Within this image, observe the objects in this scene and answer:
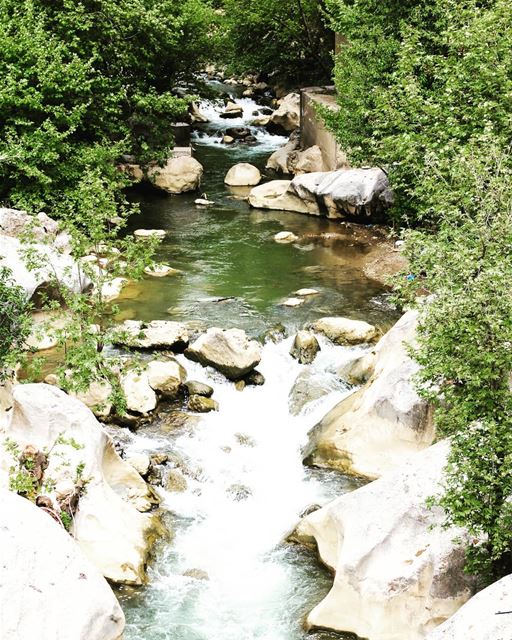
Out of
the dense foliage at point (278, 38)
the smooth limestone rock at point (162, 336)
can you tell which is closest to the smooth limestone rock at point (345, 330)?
the smooth limestone rock at point (162, 336)

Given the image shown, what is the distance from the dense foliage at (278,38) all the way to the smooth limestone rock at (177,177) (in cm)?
683

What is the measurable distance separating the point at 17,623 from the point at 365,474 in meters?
7.04

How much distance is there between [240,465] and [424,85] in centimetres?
1075

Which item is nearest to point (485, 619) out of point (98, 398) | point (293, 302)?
point (98, 398)

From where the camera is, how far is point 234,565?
11680 mm

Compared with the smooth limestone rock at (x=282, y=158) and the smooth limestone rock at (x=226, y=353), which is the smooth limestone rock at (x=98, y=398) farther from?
the smooth limestone rock at (x=282, y=158)

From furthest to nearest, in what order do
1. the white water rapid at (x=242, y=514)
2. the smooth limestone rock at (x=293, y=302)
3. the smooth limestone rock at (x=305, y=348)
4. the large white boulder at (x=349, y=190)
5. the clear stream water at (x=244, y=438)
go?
the large white boulder at (x=349, y=190) < the smooth limestone rock at (x=293, y=302) < the smooth limestone rock at (x=305, y=348) < the clear stream water at (x=244, y=438) < the white water rapid at (x=242, y=514)

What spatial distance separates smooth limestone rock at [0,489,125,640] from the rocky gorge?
2 centimetres

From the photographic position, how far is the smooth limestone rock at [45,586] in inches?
305

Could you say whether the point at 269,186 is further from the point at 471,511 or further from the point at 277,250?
the point at 471,511

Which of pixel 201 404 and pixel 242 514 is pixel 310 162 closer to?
pixel 201 404

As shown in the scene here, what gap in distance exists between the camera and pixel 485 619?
7.53 m

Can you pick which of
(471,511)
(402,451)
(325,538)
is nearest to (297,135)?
(402,451)

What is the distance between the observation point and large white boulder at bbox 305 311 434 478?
13.3 metres
